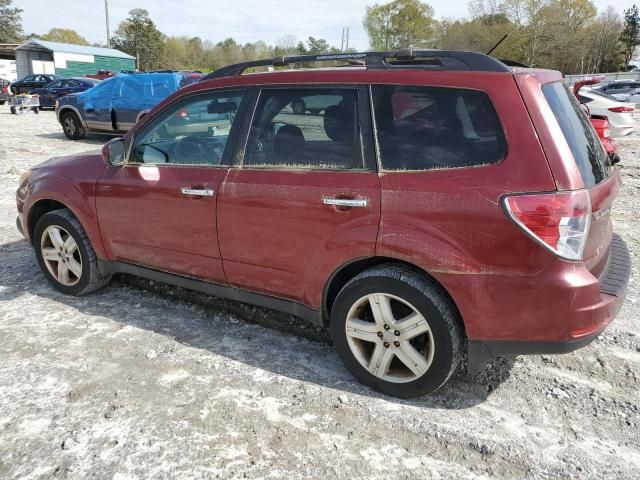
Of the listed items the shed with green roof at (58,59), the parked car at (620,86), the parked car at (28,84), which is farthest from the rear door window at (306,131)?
the shed with green roof at (58,59)

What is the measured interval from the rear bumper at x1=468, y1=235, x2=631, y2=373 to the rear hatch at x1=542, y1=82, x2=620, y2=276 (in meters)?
0.11

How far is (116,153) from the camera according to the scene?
4016mm

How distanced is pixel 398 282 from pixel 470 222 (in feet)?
1.65

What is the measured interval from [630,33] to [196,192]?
88.3m

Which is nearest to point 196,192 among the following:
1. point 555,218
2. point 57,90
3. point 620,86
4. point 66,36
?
point 555,218

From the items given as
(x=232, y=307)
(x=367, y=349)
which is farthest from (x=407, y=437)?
(x=232, y=307)

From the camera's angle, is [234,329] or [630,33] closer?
[234,329]

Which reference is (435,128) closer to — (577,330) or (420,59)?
(420,59)

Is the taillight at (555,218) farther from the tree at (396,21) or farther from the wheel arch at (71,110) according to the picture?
the tree at (396,21)

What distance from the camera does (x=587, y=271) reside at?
2.58 metres

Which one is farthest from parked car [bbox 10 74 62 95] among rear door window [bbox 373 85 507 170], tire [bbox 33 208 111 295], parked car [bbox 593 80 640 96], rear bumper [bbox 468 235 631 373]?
parked car [bbox 593 80 640 96]

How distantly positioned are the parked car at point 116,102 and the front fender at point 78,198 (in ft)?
31.1

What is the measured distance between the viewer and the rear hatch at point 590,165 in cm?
262

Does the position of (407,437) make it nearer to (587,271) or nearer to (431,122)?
(587,271)
